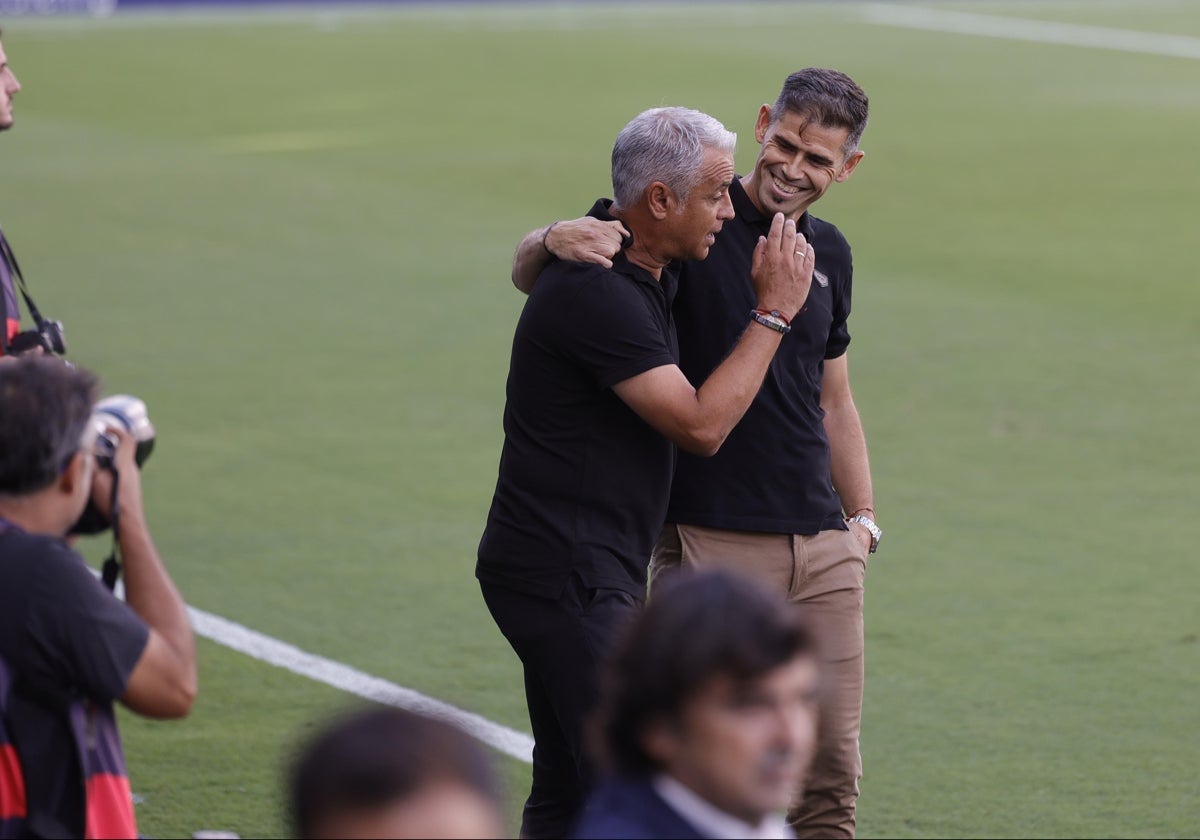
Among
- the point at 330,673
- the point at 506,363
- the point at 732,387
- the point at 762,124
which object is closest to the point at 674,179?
the point at 732,387

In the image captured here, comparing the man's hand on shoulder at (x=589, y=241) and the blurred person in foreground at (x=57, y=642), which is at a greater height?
the man's hand on shoulder at (x=589, y=241)

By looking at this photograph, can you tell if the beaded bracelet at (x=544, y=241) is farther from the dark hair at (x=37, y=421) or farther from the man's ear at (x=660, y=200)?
the dark hair at (x=37, y=421)

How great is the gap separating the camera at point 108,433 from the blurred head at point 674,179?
4.94 feet

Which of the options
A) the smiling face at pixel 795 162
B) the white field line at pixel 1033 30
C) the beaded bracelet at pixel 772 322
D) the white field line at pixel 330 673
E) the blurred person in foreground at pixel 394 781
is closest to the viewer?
A: the blurred person in foreground at pixel 394 781

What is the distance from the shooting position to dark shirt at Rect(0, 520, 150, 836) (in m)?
3.03

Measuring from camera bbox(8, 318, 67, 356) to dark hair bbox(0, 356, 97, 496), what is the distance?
4.21ft

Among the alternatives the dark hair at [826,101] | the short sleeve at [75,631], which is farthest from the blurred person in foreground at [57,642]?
the dark hair at [826,101]

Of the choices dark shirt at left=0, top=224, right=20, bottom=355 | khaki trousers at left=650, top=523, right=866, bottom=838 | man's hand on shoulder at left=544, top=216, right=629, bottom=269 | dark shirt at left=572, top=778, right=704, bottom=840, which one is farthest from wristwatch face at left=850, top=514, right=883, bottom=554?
dark shirt at left=572, top=778, right=704, bottom=840

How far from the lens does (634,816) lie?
252cm

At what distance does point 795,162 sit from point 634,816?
2.71m

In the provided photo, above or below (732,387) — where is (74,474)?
above

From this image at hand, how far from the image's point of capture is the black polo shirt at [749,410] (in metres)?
4.86

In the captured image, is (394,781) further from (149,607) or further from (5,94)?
(5,94)

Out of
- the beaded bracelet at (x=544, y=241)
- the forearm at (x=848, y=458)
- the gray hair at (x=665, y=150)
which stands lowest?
the forearm at (x=848, y=458)
